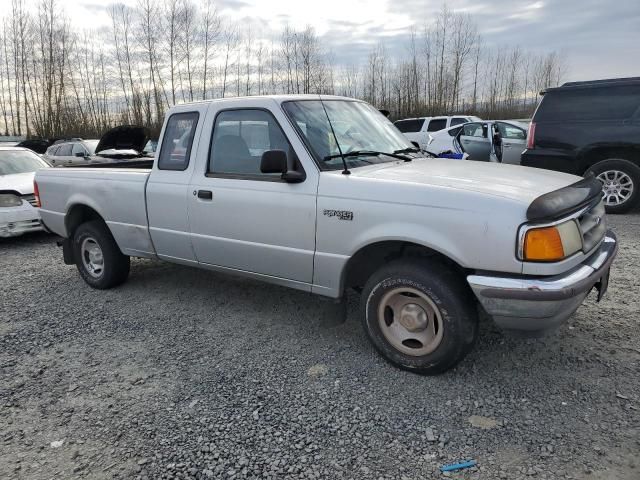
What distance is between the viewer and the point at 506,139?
12766mm

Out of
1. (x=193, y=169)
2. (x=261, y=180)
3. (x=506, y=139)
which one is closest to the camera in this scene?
(x=261, y=180)

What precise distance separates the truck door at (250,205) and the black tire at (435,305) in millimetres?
583

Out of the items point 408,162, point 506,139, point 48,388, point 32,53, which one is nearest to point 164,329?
point 48,388

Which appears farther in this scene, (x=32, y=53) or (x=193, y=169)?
(x=32, y=53)

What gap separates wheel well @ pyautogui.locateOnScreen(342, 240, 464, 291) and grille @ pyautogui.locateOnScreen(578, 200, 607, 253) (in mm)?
803

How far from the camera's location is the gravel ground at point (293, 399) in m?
2.49

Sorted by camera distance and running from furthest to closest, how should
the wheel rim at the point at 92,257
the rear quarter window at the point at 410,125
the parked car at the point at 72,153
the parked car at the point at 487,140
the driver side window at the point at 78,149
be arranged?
the rear quarter window at the point at 410,125 → the driver side window at the point at 78,149 → the parked car at the point at 72,153 → the parked car at the point at 487,140 → the wheel rim at the point at 92,257

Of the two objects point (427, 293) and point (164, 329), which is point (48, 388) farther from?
point (427, 293)

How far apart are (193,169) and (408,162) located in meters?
1.83

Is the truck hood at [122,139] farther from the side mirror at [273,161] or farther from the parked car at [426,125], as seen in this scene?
the side mirror at [273,161]

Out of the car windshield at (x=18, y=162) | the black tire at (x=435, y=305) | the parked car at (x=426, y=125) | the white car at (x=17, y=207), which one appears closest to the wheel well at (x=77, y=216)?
the white car at (x=17, y=207)

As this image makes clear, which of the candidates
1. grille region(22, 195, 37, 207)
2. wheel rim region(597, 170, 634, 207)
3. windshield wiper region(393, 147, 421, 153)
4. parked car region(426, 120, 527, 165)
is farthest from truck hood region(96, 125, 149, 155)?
wheel rim region(597, 170, 634, 207)

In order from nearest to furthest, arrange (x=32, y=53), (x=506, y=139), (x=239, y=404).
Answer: (x=239, y=404)
(x=506, y=139)
(x=32, y=53)

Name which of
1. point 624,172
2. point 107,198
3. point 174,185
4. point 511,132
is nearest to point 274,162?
point 174,185
